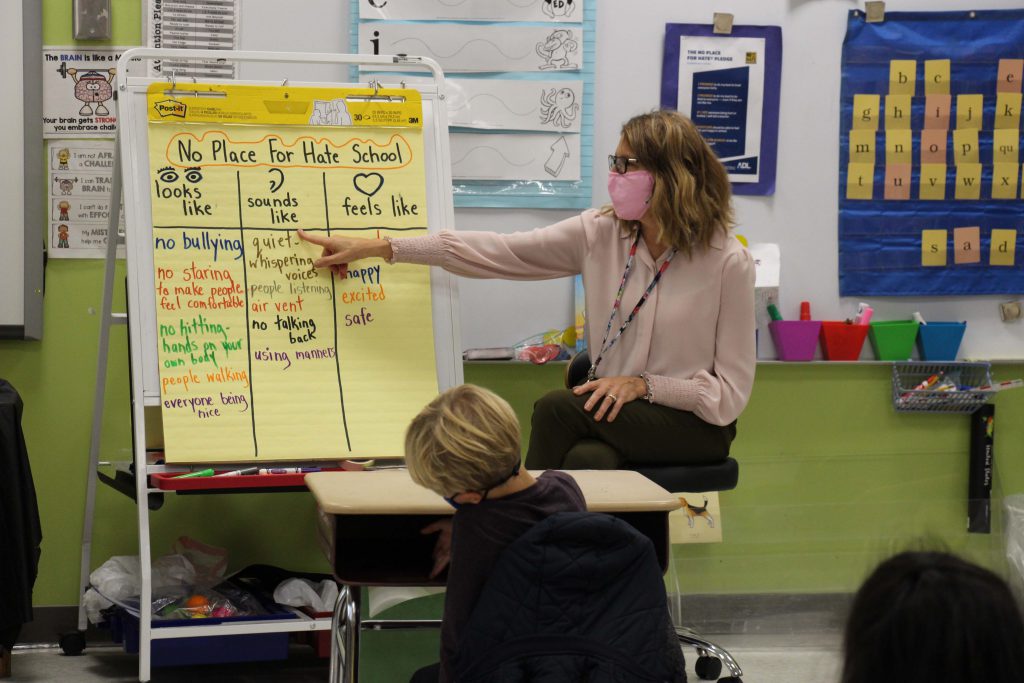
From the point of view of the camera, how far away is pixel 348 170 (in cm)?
257

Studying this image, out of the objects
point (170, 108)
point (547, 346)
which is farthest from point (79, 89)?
point (547, 346)

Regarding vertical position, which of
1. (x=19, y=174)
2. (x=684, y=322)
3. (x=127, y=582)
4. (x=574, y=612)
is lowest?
(x=127, y=582)

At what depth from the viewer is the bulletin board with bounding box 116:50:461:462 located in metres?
2.40

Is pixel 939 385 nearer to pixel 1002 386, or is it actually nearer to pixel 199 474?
pixel 1002 386

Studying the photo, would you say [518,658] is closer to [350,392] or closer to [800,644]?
[350,392]

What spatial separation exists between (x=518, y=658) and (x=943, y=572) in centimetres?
→ 69

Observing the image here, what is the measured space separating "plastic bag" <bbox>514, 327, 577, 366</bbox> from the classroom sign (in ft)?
2.02

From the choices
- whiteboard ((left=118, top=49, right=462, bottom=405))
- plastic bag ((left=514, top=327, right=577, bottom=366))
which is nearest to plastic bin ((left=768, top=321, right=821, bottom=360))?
plastic bag ((left=514, top=327, right=577, bottom=366))

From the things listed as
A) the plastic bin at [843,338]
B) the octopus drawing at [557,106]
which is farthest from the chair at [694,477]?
the plastic bin at [843,338]

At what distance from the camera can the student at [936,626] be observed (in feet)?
2.79

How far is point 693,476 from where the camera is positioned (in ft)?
7.62

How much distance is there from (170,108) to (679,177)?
1144 mm

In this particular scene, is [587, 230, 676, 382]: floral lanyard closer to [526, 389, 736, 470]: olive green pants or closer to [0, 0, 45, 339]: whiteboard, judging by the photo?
[526, 389, 736, 470]: olive green pants

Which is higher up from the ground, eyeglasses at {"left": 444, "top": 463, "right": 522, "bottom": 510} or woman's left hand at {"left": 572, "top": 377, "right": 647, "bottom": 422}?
woman's left hand at {"left": 572, "top": 377, "right": 647, "bottom": 422}
